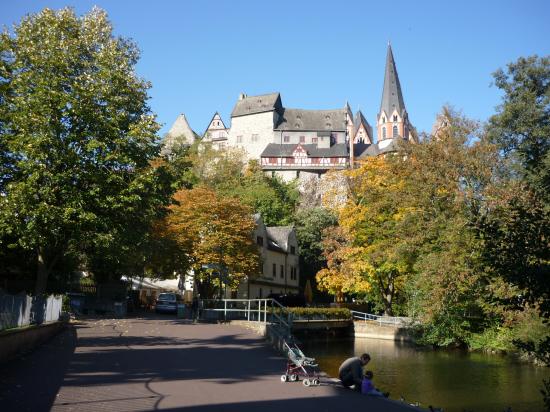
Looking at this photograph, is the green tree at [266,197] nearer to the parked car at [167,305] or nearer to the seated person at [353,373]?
the parked car at [167,305]

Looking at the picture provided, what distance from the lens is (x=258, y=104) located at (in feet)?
391

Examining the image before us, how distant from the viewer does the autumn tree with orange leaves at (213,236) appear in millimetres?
39750

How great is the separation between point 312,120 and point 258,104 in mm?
11989

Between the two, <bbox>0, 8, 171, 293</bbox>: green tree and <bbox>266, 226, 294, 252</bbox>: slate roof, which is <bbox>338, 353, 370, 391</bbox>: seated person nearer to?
<bbox>0, 8, 171, 293</bbox>: green tree

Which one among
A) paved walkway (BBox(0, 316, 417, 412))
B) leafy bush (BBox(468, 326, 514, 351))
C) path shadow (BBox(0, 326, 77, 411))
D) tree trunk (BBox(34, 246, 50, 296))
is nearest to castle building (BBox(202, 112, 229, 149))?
leafy bush (BBox(468, 326, 514, 351))

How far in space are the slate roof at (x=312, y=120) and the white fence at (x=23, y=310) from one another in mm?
96306

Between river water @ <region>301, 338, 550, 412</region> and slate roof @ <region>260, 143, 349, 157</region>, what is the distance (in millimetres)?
73007

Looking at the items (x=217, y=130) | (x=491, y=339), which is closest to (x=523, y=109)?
(x=491, y=339)

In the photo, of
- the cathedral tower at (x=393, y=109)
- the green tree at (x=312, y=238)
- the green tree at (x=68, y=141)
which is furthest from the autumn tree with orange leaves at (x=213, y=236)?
the cathedral tower at (x=393, y=109)

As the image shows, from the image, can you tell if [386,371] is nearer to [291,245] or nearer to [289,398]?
[289,398]

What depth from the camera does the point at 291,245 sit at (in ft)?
210

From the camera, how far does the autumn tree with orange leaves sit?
3975cm

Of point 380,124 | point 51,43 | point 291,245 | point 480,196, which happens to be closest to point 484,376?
point 480,196

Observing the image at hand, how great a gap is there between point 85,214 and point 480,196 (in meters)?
21.0
